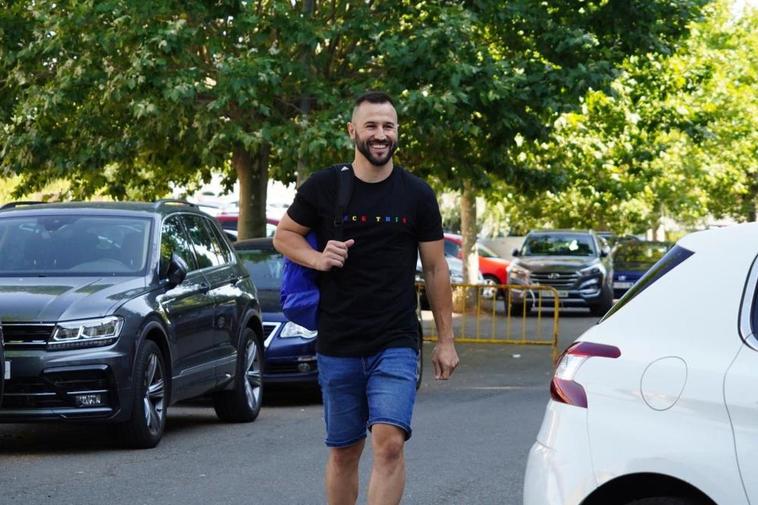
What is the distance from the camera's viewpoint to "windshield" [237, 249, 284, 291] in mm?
16188

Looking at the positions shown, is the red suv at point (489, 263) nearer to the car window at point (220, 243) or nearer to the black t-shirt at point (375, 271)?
the car window at point (220, 243)

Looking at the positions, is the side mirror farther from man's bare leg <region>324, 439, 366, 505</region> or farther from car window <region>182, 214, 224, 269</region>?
man's bare leg <region>324, 439, 366, 505</region>

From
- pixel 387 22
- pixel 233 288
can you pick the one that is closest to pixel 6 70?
pixel 387 22

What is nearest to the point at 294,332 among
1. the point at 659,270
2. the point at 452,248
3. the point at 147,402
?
the point at 147,402

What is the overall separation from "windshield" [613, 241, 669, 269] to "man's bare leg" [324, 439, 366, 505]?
95.9 ft

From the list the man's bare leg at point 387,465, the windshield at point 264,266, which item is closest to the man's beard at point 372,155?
the man's bare leg at point 387,465

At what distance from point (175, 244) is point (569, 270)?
833 inches

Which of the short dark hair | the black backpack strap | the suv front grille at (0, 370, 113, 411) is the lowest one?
the suv front grille at (0, 370, 113, 411)

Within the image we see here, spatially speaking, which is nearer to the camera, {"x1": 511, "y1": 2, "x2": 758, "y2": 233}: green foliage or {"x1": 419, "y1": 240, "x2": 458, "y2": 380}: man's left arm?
{"x1": 419, "y1": 240, "x2": 458, "y2": 380}: man's left arm

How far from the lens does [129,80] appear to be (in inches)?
789

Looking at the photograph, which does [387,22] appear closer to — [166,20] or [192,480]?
[166,20]

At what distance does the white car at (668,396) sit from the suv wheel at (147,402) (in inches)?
219

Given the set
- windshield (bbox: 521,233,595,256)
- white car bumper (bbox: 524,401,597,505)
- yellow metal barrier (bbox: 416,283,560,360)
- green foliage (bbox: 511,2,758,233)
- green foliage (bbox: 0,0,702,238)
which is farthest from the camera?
windshield (bbox: 521,233,595,256)

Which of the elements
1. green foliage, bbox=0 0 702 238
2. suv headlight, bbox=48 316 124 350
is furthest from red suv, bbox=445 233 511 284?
suv headlight, bbox=48 316 124 350
